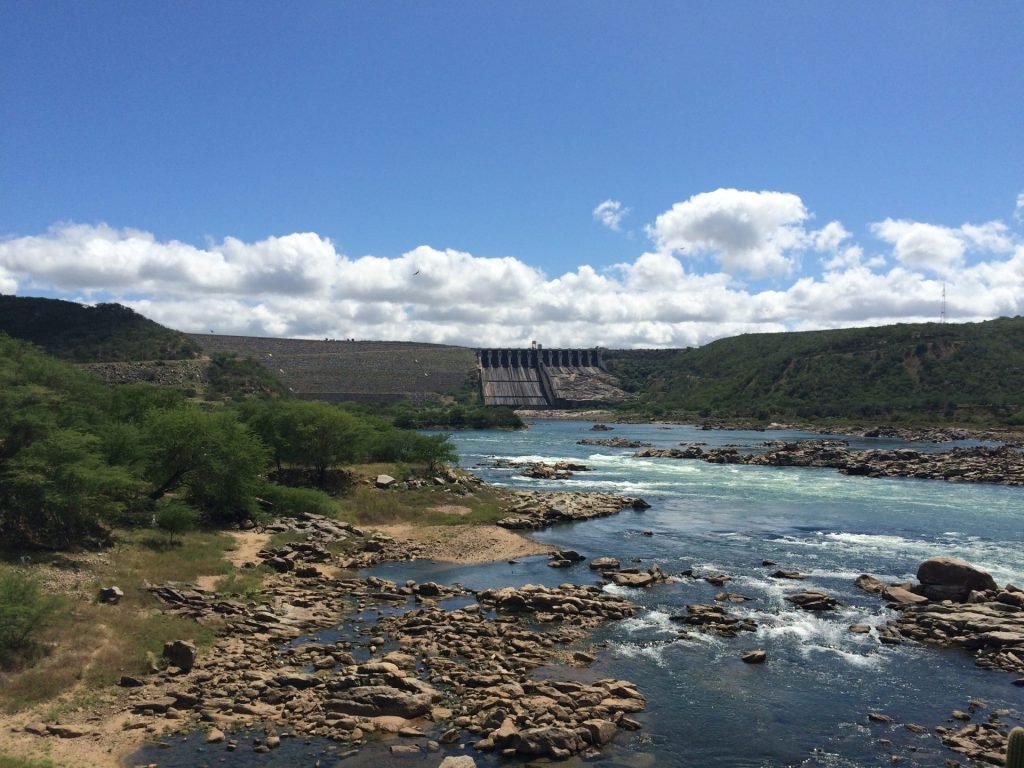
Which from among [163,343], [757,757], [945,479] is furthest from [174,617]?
[163,343]

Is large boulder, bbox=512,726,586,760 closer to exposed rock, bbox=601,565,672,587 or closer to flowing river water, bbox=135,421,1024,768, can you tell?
flowing river water, bbox=135,421,1024,768

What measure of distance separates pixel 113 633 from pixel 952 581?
2917 centimetres

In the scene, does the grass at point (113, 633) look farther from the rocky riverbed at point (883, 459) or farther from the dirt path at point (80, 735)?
the rocky riverbed at point (883, 459)

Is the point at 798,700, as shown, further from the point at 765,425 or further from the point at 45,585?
the point at 765,425

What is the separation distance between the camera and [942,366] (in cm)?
13875

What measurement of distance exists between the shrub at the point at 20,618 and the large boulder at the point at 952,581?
2951cm

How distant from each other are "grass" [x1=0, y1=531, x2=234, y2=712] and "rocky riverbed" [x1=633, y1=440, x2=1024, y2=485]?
6433cm

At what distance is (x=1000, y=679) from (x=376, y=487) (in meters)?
38.0

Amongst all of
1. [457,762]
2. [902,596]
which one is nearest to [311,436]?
[902,596]

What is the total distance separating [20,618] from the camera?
18219 millimetres

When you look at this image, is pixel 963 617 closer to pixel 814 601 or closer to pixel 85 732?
pixel 814 601

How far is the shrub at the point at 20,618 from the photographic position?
705 inches

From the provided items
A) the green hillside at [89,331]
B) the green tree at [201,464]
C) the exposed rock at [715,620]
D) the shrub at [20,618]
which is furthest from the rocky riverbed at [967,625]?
the green hillside at [89,331]

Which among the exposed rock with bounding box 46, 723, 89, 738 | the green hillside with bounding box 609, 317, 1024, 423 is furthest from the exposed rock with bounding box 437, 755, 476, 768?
the green hillside with bounding box 609, 317, 1024, 423
